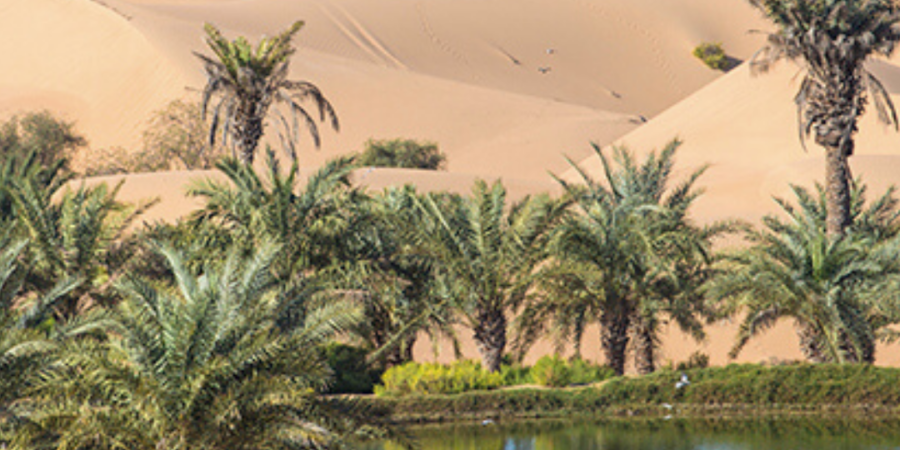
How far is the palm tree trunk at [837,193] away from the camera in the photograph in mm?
25250

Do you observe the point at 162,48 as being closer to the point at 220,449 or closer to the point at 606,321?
the point at 606,321

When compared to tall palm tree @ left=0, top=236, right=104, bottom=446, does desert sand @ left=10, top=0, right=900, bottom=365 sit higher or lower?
higher

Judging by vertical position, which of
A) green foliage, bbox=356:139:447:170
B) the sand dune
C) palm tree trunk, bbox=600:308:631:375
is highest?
the sand dune

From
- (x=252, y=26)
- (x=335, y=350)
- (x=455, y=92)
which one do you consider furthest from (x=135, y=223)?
(x=252, y=26)

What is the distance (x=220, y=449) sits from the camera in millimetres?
14172

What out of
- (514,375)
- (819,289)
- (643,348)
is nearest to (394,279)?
(514,375)

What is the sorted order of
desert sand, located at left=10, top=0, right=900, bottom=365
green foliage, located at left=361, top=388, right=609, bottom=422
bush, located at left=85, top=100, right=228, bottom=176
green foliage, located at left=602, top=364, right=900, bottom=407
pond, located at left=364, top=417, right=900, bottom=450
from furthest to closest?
bush, located at left=85, top=100, right=228, bottom=176, desert sand, located at left=10, top=0, right=900, bottom=365, green foliage, located at left=361, top=388, right=609, bottom=422, green foliage, located at left=602, top=364, right=900, bottom=407, pond, located at left=364, top=417, right=900, bottom=450

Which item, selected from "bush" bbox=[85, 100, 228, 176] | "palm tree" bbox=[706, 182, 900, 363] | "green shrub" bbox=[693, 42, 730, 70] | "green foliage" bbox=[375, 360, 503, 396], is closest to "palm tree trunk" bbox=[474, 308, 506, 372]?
"green foliage" bbox=[375, 360, 503, 396]

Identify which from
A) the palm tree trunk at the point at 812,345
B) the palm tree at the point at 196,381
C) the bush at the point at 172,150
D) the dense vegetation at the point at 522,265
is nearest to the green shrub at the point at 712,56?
the bush at the point at 172,150

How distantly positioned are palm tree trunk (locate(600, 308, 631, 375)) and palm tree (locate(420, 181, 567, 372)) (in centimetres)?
177

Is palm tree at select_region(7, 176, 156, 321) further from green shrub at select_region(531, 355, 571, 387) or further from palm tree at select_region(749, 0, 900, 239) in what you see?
palm tree at select_region(749, 0, 900, 239)

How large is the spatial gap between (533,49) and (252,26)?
64.5 feet

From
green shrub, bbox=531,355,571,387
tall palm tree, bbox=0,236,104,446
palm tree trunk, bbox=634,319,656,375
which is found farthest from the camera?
palm tree trunk, bbox=634,319,656,375

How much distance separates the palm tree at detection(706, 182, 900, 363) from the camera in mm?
23047
